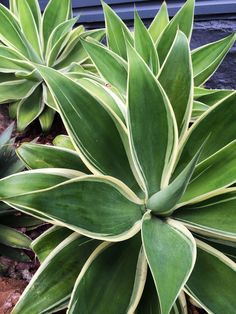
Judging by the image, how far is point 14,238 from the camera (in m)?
1.10

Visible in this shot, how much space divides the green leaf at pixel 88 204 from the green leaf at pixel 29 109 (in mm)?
784

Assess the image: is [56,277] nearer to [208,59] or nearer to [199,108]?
[199,108]

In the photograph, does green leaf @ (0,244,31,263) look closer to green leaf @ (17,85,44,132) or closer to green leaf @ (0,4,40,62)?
green leaf @ (17,85,44,132)

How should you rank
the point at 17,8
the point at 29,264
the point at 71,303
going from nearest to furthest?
the point at 71,303
the point at 29,264
the point at 17,8

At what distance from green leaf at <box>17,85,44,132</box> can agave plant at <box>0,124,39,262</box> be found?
0.30m

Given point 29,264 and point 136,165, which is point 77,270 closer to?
point 136,165

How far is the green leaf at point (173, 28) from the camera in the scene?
1.26 metres

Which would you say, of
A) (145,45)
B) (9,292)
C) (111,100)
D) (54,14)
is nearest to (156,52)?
(145,45)

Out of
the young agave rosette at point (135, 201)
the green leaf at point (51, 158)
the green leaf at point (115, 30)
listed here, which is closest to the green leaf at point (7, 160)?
the green leaf at point (51, 158)

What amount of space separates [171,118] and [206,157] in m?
0.13

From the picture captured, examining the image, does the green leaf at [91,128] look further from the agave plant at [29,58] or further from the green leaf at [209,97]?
the agave plant at [29,58]

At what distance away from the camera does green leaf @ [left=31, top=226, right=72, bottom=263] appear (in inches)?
33.3

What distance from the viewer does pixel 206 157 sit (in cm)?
84

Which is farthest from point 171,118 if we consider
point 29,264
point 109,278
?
point 29,264
